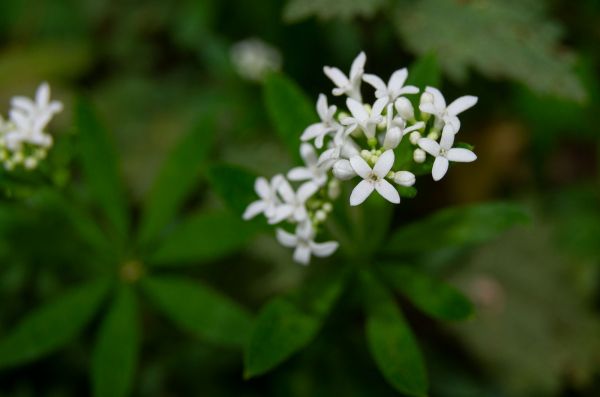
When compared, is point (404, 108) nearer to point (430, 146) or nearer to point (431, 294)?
point (430, 146)

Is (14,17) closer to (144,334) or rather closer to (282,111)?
(144,334)

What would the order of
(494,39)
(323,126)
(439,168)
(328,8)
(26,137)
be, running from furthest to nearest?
(494,39) → (328,8) → (26,137) → (323,126) → (439,168)

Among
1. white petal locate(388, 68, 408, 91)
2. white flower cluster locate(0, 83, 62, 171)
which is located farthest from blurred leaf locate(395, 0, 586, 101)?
white flower cluster locate(0, 83, 62, 171)

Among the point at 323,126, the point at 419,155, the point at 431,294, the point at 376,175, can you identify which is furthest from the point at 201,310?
the point at 419,155

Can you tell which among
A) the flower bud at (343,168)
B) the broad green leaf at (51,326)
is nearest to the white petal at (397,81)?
the flower bud at (343,168)

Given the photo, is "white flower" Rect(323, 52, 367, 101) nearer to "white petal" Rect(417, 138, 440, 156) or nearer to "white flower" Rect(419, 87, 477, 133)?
"white flower" Rect(419, 87, 477, 133)

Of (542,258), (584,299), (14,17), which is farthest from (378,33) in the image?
(14,17)
